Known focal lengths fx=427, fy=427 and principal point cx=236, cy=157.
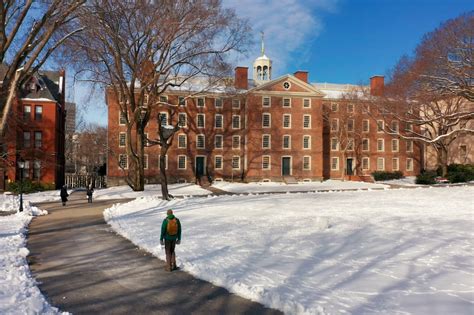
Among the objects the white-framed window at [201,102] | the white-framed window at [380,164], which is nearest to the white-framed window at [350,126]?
the white-framed window at [380,164]

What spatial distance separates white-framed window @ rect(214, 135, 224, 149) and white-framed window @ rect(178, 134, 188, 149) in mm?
3586

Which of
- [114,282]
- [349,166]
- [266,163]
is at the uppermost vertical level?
[266,163]

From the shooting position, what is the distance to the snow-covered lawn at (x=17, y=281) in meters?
7.30

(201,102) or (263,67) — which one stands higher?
(263,67)

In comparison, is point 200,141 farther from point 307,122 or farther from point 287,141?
point 307,122

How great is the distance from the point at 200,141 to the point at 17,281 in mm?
42894

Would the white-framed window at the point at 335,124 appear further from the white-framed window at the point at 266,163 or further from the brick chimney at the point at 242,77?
the brick chimney at the point at 242,77

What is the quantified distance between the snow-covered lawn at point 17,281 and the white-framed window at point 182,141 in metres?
34.7

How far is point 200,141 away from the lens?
51.7 m

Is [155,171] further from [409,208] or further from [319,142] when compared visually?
[409,208]

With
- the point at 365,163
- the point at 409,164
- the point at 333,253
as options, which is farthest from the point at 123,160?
the point at 333,253

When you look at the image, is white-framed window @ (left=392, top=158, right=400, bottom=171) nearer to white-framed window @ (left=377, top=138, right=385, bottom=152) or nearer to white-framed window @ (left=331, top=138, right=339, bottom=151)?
white-framed window @ (left=377, top=138, right=385, bottom=152)

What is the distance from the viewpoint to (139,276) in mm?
9828

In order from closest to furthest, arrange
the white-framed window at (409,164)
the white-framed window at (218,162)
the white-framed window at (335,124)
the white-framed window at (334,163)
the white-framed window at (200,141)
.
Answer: the white-framed window at (200,141) → the white-framed window at (218,162) → the white-framed window at (335,124) → the white-framed window at (334,163) → the white-framed window at (409,164)
